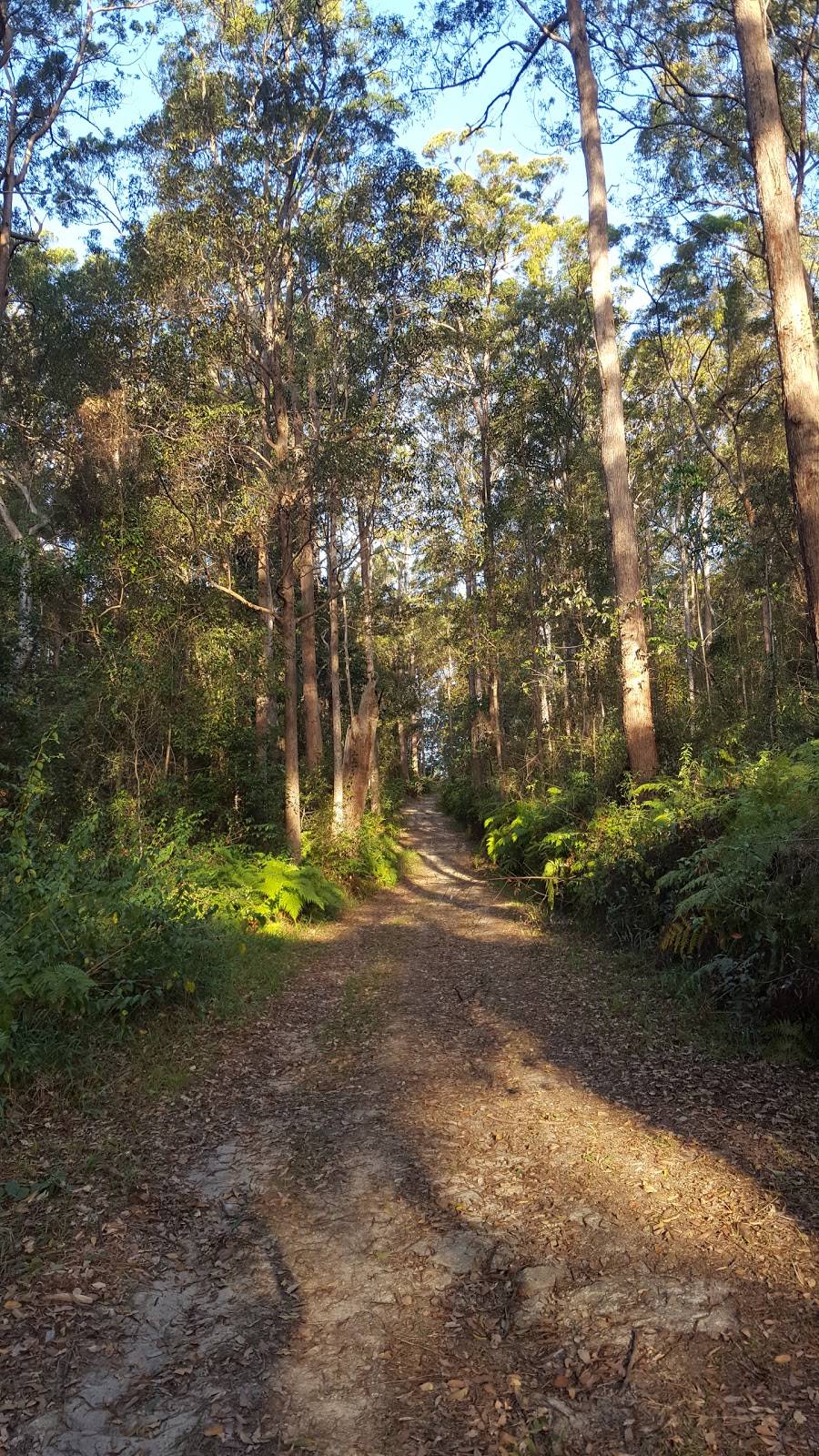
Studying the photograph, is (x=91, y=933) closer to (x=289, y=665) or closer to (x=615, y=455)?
(x=289, y=665)

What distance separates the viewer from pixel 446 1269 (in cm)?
325

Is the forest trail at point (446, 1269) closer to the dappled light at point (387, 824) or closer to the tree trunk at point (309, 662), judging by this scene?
the dappled light at point (387, 824)

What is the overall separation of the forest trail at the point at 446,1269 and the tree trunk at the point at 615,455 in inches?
210

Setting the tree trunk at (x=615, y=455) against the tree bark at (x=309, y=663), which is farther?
the tree bark at (x=309, y=663)

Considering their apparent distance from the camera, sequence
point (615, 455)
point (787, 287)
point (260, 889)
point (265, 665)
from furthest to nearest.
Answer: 1. point (265, 665)
2. point (615, 455)
3. point (260, 889)
4. point (787, 287)

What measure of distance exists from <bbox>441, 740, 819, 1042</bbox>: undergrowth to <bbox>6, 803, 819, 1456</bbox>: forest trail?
1.94ft

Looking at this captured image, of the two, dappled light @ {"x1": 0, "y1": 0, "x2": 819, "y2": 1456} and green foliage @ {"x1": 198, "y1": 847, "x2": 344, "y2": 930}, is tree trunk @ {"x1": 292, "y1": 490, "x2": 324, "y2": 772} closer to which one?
dappled light @ {"x1": 0, "y1": 0, "x2": 819, "y2": 1456}

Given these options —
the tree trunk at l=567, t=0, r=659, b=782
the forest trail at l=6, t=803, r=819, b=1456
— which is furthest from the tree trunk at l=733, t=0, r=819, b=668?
the forest trail at l=6, t=803, r=819, b=1456

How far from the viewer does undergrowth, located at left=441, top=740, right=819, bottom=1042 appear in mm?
5078

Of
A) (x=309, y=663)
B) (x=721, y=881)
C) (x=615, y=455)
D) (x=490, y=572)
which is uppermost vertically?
(x=490, y=572)

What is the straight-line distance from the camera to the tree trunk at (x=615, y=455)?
34.3 feet

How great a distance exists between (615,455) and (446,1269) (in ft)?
32.2

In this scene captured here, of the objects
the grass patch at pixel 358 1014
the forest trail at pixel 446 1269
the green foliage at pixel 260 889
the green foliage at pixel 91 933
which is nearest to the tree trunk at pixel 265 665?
the green foliage at pixel 260 889

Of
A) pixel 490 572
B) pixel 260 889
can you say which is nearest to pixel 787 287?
pixel 260 889
